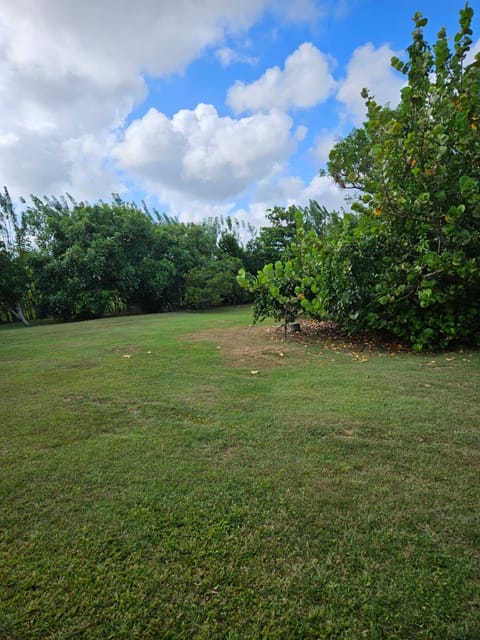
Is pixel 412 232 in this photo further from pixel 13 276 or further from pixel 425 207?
pixel 13 276

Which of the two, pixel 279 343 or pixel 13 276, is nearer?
pixel 279 343

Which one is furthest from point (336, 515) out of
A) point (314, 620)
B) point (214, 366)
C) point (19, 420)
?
point (214, 366)

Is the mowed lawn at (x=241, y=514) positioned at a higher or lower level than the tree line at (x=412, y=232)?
lower

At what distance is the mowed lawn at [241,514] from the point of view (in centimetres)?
101

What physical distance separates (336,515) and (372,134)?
514 centimetres

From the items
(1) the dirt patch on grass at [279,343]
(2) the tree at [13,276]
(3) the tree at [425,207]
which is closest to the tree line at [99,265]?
(2) the tree at [13,276]

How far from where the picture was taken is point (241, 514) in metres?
1.43

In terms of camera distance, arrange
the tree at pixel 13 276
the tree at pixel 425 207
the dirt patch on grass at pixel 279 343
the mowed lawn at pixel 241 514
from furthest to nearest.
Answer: the tree at pixel 13 276
the dirt patch on grass at pixel 279 343
the tree at pixel 425 207
the mowed lawn at pixel 241 514

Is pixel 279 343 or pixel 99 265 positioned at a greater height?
pixel 99 265

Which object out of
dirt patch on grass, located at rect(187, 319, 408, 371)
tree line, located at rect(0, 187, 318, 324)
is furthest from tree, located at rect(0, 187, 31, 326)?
dirt patch on grass, located at rect(187, 319, 408, 371)

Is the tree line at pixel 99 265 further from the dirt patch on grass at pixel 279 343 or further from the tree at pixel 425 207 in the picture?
the tree at pixel 425 207

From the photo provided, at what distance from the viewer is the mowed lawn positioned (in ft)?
3.33

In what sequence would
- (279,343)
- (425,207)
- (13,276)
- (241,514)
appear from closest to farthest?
1. (241,514)
2. (425,207)
3. (279,343)
4. (13,276)

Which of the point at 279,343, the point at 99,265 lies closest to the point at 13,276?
the point at 99,265
